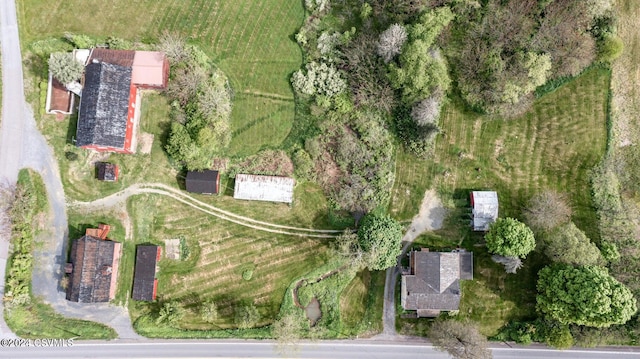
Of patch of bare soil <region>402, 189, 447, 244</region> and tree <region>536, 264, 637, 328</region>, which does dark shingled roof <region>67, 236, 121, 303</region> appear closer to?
patch of bare soil <region>402, 189, 447, 244</region>

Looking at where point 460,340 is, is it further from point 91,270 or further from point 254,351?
point 91,270

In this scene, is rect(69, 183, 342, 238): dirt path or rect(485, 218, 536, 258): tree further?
rect(69, 183, 342, 238): dirt path

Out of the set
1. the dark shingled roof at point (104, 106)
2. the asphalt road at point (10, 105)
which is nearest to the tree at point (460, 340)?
the dark shingled roof at point (104, 106)

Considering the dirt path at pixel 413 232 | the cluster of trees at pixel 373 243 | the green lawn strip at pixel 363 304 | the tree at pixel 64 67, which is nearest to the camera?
the cluster of trees at pixel 373 243

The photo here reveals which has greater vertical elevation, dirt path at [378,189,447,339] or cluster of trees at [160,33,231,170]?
cluster of trees at [160,33,231,170]

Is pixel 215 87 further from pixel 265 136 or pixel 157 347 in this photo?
pixel 157 347

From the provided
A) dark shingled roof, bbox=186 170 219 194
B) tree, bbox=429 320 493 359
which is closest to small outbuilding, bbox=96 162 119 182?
dark shingled roof, bbox=186 170 219 194

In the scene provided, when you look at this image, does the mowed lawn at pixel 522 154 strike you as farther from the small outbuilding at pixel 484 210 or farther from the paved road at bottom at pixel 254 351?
the paved road at bottom at pixel 254 351

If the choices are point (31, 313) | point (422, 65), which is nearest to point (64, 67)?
point (31, 313)
